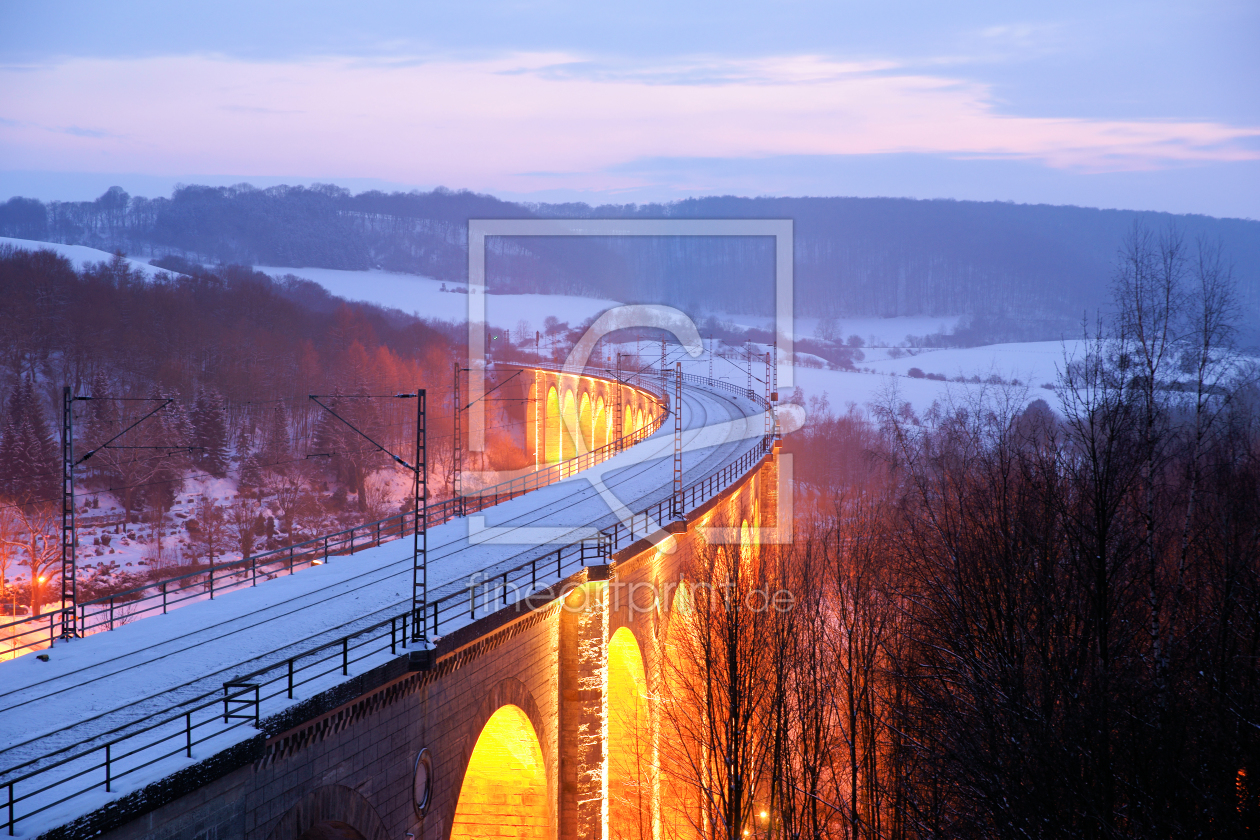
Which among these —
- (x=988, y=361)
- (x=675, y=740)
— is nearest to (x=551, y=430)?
(x=675, y=740)

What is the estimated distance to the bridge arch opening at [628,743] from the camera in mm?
22500

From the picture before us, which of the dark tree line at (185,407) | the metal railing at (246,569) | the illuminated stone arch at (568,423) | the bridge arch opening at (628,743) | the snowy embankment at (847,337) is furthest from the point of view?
the snowy embankment at (847,337)

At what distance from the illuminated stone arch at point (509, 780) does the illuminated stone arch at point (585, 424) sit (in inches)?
2173

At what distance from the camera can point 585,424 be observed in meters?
75.1

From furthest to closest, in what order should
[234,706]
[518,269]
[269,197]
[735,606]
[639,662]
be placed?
[269,197]
[518,269]
[639,662]
[735,606]
[234,706]

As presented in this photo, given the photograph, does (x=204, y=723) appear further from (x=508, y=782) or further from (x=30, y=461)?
(x=30, y=461)

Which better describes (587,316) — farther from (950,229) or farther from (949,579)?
(949,579)

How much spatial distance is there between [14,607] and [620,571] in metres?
31.7

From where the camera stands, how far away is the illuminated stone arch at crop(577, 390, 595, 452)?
73.1 metres

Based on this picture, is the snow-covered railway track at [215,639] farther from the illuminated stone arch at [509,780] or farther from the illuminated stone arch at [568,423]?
the illuminated stone arch at [568,423]

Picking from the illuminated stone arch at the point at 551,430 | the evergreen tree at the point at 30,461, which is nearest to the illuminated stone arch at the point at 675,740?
the evergreen tree at the point at 30,461

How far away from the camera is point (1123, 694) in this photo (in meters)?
12.6

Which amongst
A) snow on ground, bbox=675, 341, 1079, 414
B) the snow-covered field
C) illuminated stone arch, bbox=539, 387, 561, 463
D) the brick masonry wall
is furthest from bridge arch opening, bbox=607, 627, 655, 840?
snow on ground, bbox=675, 341, 1079, 414

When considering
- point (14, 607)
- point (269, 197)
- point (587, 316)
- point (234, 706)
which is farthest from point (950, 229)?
point (234, 706)
